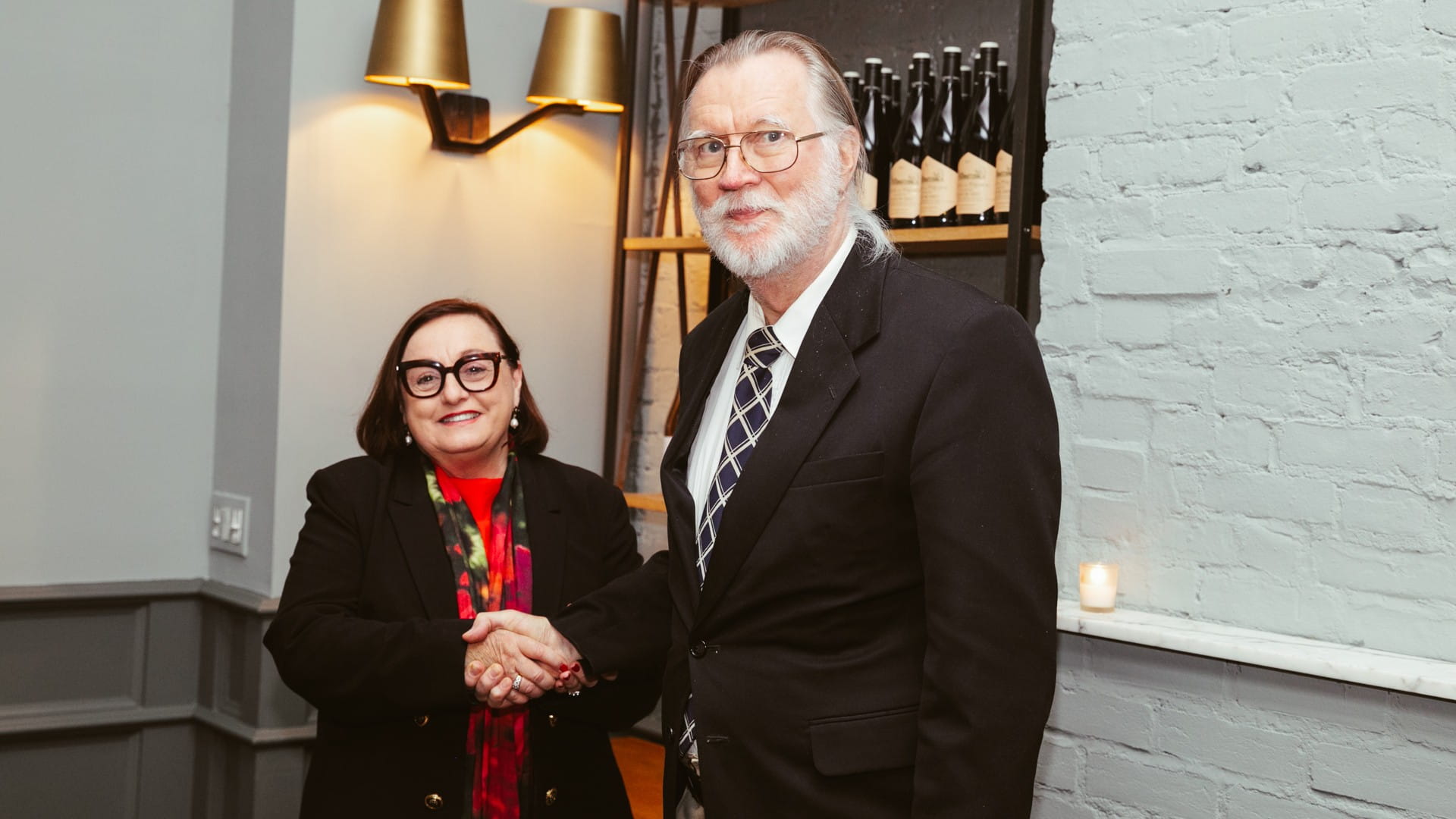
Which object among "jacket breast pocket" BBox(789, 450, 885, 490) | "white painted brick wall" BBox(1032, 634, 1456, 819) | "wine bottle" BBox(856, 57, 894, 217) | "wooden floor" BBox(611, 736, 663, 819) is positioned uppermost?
"wine bottle" BBox(856, 57, 894, 217)

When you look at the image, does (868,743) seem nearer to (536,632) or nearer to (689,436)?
(689,436)

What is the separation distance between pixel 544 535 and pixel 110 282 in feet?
4.45

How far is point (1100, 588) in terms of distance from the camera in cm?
210

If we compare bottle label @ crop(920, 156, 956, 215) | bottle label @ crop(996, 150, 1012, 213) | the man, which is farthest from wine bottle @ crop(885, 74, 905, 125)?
the man

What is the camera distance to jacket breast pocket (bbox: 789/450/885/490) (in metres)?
1.34

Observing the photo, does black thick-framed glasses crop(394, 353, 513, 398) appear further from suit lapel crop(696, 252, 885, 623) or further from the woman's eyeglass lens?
suit lapel crop(696, 252, 885, 623)

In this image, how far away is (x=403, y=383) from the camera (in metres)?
1.99

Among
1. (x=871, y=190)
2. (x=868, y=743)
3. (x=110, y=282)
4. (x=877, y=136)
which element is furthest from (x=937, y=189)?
(x=110, y=282)

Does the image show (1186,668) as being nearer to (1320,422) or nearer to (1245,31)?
(1320,422)

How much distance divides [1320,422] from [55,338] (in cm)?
238

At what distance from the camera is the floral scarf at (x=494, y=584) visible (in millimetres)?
1881

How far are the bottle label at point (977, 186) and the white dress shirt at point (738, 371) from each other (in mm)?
1122

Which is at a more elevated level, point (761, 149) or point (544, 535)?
point (761, 149)

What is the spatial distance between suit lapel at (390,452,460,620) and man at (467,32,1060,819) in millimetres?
507
